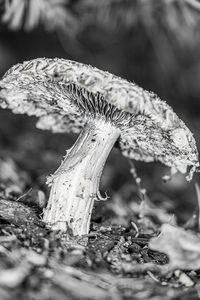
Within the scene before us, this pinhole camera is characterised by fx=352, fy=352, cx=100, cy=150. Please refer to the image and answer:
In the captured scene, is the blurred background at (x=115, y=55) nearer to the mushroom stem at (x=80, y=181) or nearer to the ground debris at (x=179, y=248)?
the mushroom stem at (x=80, y=181)

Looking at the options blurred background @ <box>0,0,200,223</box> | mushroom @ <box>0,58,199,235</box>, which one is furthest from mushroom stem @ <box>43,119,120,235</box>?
blurred background @ <box>0,0,200,223</box>

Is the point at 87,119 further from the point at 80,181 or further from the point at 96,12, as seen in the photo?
the point at 96,12

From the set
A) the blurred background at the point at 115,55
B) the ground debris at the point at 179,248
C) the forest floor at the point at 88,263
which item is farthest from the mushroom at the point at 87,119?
the blurred background at the point at 115,55

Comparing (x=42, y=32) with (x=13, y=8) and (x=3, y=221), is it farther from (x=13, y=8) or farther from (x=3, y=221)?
(x=3, y=221)

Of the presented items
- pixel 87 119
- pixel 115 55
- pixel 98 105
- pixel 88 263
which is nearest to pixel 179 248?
pixel 88 263

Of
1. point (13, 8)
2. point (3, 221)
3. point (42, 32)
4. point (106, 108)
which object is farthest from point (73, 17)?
point (42, 32)

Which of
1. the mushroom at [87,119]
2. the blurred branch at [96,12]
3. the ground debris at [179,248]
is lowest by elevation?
the ground debris at [179,248]

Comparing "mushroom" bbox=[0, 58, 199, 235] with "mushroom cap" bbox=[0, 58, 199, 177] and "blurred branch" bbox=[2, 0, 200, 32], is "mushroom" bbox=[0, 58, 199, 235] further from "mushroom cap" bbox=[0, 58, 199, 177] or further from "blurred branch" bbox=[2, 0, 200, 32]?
"blurred branch" bbox=[2, 0, 200, 32]
